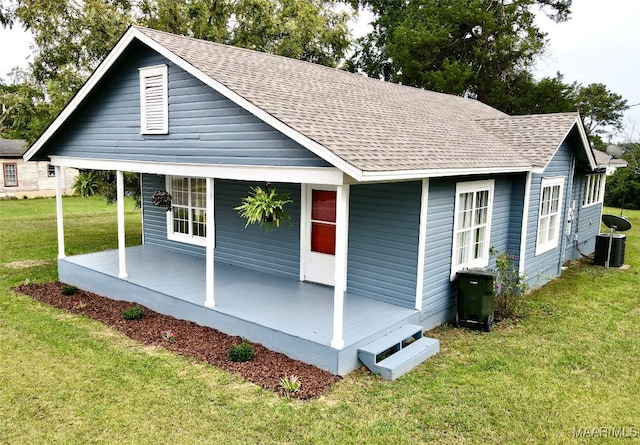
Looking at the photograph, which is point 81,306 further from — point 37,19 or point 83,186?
point 37,19

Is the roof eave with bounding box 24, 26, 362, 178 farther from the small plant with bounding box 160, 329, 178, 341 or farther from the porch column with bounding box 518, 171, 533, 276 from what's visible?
the porch column with bounding box 518, 171, 533, 276

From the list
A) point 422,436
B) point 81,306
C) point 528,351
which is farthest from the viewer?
point 81,306

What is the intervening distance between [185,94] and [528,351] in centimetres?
687

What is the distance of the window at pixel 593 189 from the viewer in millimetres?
14336

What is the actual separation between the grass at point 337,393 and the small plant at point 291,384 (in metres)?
0.19

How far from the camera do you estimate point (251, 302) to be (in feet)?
26.8

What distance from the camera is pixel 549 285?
11.4 m

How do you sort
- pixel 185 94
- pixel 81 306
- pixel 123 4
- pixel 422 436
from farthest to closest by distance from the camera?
1. pixel 123 4
2. pixel 81 306
3. pixel 185 94
4. pixel 422 436

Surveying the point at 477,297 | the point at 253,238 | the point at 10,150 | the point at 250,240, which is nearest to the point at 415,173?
the point at 477,297

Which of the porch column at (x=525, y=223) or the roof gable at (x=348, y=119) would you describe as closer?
the roof gable at (x=348, y=119)

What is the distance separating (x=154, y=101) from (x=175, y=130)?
0.83 metres

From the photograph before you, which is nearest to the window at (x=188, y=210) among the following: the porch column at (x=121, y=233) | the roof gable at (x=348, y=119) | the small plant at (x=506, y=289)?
the porch column at (x=121, y=233)

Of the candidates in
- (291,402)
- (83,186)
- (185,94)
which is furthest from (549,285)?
(83,186)

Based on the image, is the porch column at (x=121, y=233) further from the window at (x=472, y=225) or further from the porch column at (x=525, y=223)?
the porch column at (x=525, y=223)
